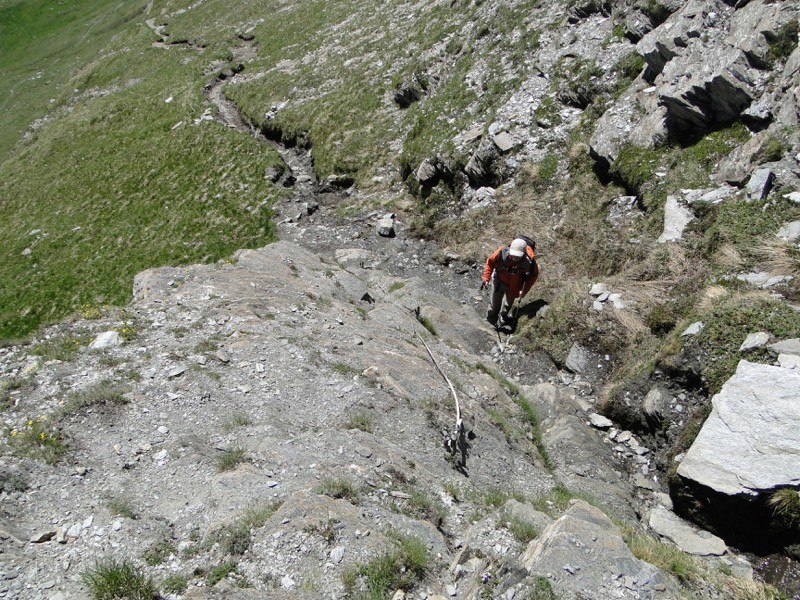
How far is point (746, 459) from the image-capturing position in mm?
10062

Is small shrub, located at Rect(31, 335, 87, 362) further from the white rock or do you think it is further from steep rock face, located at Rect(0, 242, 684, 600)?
the white rock

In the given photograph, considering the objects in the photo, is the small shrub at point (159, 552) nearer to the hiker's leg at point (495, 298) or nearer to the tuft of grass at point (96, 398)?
the tuft of grass at point (96, 398)

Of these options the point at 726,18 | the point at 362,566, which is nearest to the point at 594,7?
the point at 726,18

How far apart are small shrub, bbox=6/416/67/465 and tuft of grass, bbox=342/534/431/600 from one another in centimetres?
617

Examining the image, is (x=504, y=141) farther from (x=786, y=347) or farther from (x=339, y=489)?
(x=339, y=489)

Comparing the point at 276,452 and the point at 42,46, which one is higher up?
the point at 42,46

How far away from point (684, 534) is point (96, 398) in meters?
12.7

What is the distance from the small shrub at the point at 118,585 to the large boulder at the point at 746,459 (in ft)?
33.3

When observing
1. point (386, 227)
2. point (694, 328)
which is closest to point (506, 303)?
point (694, 328)

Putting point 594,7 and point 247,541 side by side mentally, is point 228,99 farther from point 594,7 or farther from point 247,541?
point 247,541

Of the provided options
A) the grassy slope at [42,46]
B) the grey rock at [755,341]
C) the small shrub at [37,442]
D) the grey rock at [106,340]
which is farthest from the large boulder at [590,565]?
the grassy slope at [42,46]

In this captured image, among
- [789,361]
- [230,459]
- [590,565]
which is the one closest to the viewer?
[590,565]

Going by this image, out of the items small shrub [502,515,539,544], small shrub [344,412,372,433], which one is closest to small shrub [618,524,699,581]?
small shrub [502,515,539,544]

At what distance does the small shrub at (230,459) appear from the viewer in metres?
9.61
